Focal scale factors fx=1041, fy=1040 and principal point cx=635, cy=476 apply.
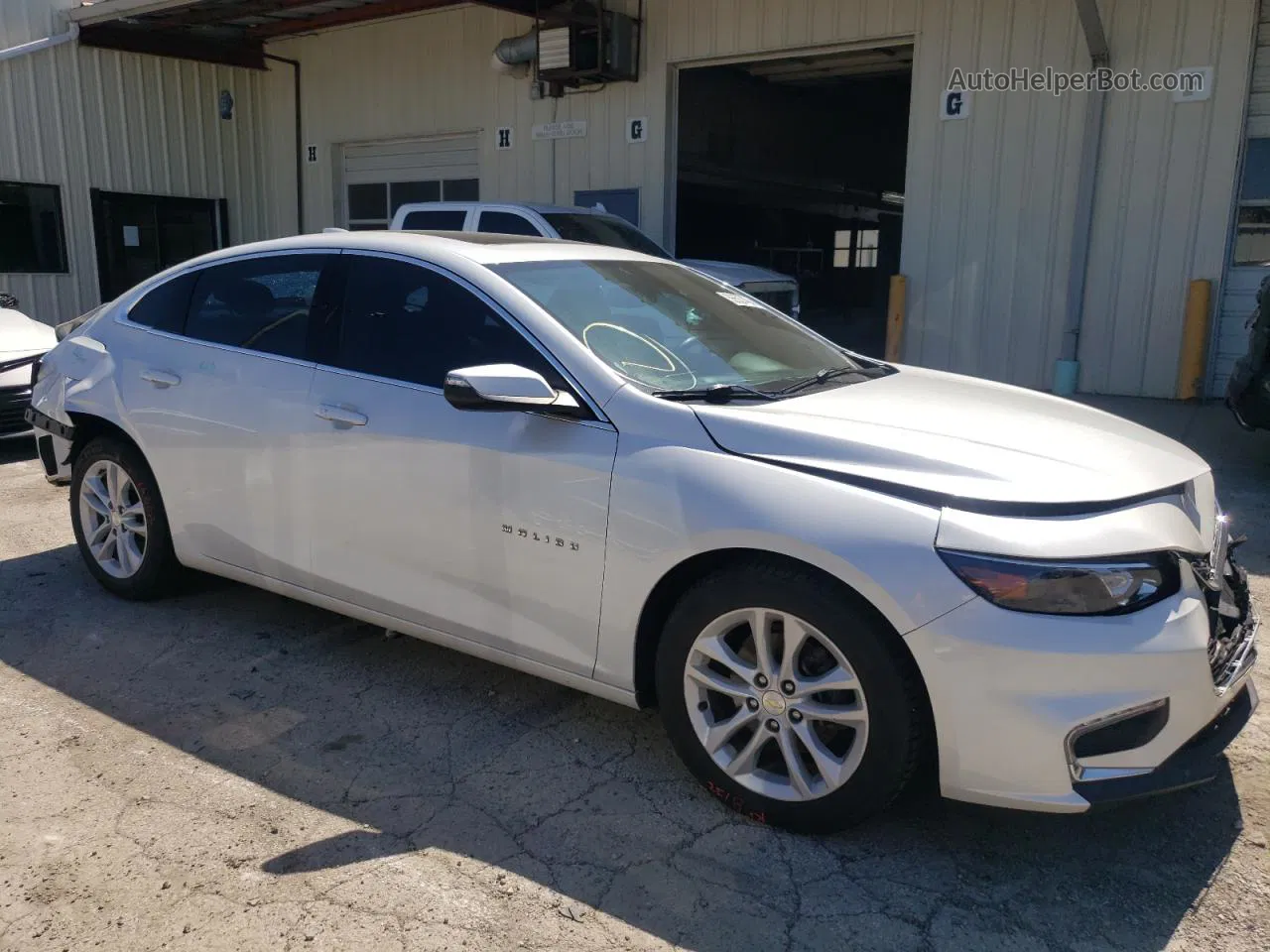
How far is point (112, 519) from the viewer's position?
15.1 feet

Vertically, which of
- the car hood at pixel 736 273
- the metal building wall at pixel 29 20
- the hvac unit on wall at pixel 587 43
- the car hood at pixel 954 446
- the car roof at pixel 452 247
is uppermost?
the metal building wall at pixel 29 20

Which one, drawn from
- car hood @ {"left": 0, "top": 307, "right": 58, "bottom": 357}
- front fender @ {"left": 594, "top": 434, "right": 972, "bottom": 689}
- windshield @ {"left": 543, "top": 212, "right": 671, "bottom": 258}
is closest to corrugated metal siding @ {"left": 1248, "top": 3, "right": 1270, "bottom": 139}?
windshield @ {"left": 543, "top": 212, "right": 671, "bottom": 258}

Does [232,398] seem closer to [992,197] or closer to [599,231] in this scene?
[599,231]

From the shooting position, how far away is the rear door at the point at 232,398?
3836mm

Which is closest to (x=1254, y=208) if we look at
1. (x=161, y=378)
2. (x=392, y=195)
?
(x=161, y=378)

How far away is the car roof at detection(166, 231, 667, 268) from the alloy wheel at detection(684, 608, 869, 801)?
160 centimetres

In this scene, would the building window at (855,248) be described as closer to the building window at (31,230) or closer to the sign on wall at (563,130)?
the sign on wall at (563,130)

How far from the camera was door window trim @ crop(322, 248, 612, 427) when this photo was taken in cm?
313

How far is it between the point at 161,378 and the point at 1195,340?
8656mm

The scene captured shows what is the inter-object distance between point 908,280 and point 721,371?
797cm

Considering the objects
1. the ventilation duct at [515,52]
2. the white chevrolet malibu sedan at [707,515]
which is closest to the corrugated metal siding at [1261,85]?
the white chevrolet malibu sedan at [707,515]

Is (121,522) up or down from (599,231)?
down

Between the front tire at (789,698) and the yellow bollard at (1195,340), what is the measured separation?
8.12 m

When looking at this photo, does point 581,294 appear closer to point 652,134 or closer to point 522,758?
point 522,758
